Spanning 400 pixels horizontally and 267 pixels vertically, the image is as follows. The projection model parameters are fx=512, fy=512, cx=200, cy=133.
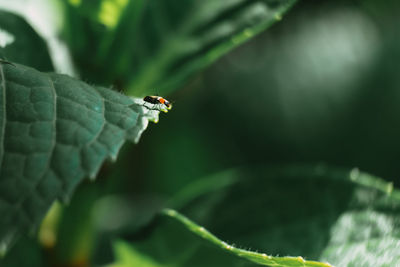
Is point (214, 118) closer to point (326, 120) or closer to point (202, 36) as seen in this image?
point (326, 120)

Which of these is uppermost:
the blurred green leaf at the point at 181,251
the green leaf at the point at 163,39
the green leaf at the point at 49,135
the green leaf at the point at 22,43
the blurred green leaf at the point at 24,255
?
the green leaf at the point at 163,39

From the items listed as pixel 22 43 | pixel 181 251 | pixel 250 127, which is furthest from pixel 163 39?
pixel 250 127

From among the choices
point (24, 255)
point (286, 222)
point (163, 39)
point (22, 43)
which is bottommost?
point (24, 255)

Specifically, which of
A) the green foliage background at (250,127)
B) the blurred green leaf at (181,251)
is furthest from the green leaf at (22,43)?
the blurred green leaf at (181,251)

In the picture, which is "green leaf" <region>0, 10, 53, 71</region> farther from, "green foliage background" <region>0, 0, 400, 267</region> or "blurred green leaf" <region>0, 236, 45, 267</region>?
"blurred green leaf" <region>0, 236, 45, 267</region>

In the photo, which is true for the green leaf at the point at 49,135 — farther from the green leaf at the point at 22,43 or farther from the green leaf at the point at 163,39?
the green leaf at the point at 163,39

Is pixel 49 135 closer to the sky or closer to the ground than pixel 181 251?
closer to the sky

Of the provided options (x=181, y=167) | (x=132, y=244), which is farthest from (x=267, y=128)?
(x=132, y=244)

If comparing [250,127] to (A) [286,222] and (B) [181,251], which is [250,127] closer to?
(A) [286,222]
